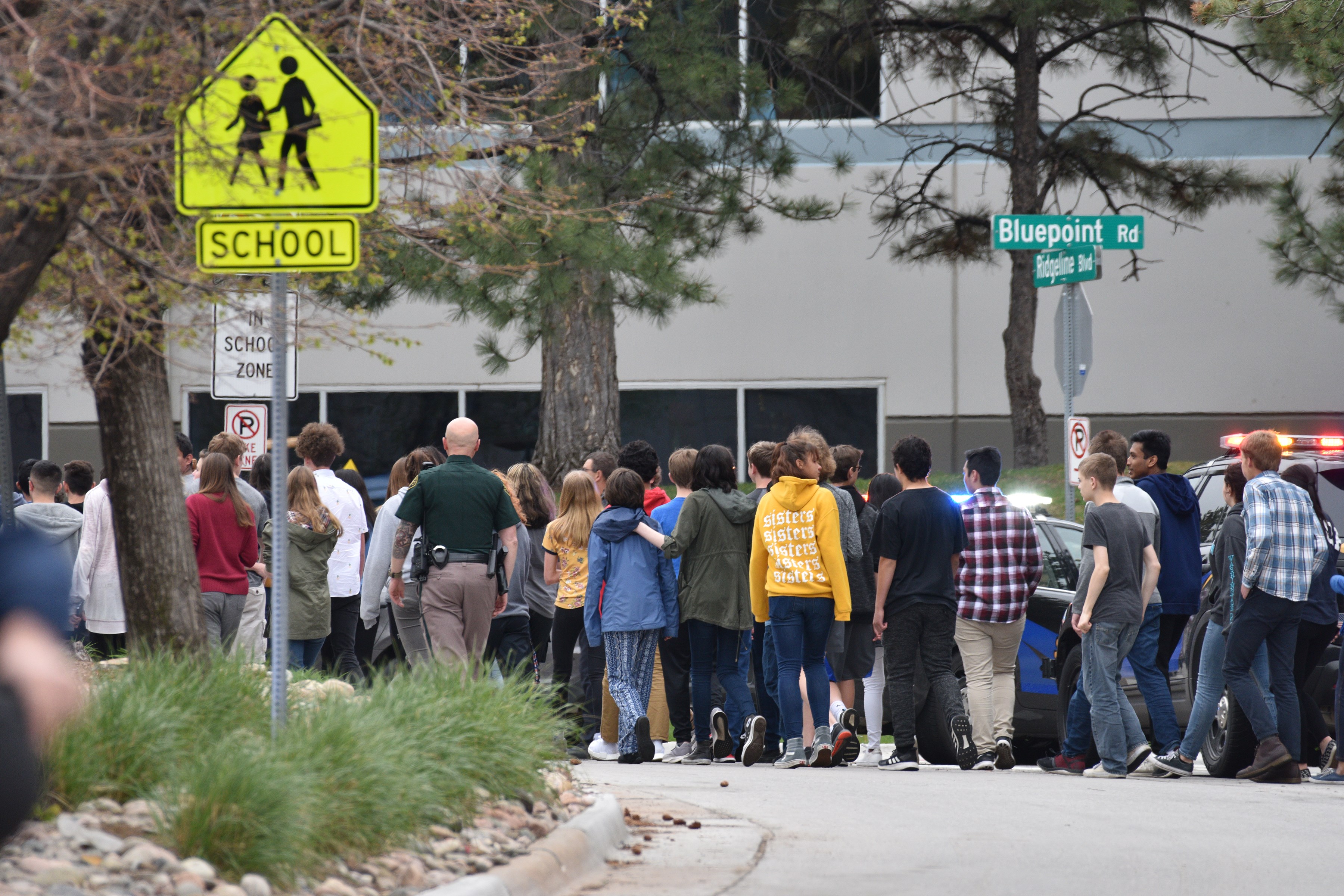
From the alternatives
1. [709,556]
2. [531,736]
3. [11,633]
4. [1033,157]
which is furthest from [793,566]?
[1033,157]

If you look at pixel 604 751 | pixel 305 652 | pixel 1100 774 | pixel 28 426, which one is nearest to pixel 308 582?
pixel 305 652

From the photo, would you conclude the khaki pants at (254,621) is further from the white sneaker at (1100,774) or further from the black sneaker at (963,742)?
the white sneaker at (1100,774)

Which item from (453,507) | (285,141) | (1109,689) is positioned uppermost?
(285,141)

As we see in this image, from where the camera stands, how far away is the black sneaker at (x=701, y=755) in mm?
10000

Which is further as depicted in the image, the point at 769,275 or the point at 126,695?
the point at 769,275

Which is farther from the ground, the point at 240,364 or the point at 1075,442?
the point at 240,364

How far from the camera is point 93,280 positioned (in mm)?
6301

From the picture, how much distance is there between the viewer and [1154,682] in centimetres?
949

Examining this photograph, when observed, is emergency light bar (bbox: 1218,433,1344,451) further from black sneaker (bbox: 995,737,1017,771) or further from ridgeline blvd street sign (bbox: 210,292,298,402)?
ridgeline blvd street sign (bbox: 210,292,298,402)

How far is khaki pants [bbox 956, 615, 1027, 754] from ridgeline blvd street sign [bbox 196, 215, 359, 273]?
538 centimetres

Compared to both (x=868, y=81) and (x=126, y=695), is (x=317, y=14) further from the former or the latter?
(x=868, y=81)

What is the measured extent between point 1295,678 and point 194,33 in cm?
733

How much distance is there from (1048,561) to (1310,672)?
1.88 m

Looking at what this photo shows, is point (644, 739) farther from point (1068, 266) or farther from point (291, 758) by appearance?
point (1068, 266)
